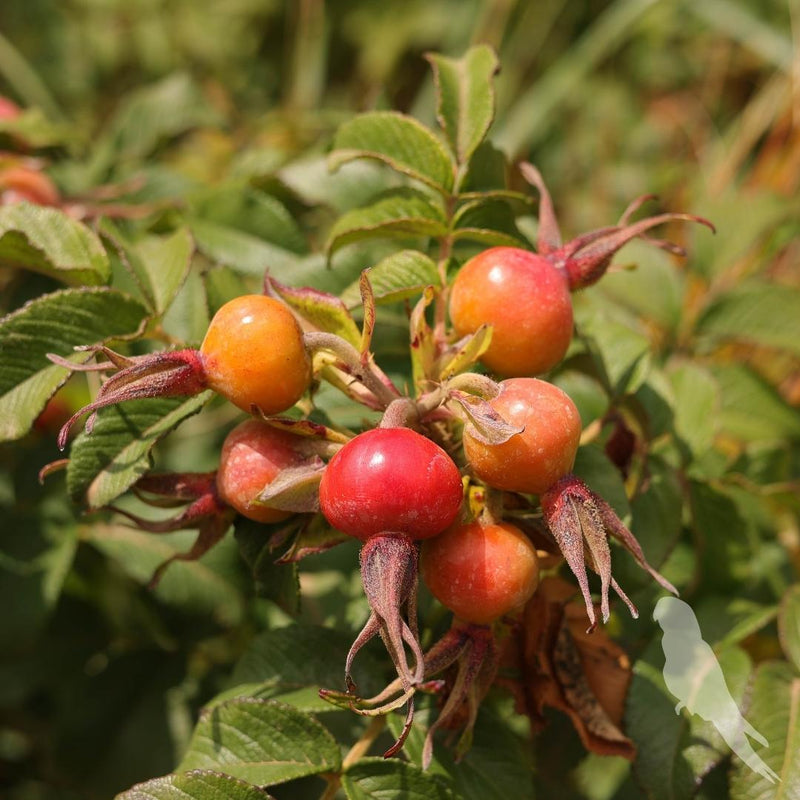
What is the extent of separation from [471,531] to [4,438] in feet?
1.94

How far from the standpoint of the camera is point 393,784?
1.08 m

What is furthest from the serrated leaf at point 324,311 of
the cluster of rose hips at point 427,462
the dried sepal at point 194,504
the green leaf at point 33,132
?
the green leaf at point 33,132

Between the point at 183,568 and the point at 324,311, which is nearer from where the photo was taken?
the point at 324,311

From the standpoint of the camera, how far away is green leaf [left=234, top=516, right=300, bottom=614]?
43.3 inches

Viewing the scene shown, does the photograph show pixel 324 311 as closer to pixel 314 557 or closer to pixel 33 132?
pixel 314 557

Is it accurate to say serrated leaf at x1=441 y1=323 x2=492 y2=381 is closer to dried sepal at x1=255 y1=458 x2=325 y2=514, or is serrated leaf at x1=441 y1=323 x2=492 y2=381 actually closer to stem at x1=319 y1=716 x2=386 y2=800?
dried sepal at x1=255 y1=458 x2=325 y2=514

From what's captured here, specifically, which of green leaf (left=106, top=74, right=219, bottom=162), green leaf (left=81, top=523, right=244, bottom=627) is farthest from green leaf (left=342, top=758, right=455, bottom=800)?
green leaf (left=106, top=74, right=219, bottom=162)

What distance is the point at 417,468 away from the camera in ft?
2.86

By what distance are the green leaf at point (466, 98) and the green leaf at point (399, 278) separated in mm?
200

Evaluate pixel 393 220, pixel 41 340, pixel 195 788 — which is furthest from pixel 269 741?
pixel 393 220

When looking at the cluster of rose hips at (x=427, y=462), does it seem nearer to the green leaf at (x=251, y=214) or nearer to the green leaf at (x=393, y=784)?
the green leaf at (x=393, y=784)

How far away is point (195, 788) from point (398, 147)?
88 cm

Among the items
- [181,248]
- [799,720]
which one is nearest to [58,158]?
[181,248]

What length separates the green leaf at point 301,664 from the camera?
1.20m
